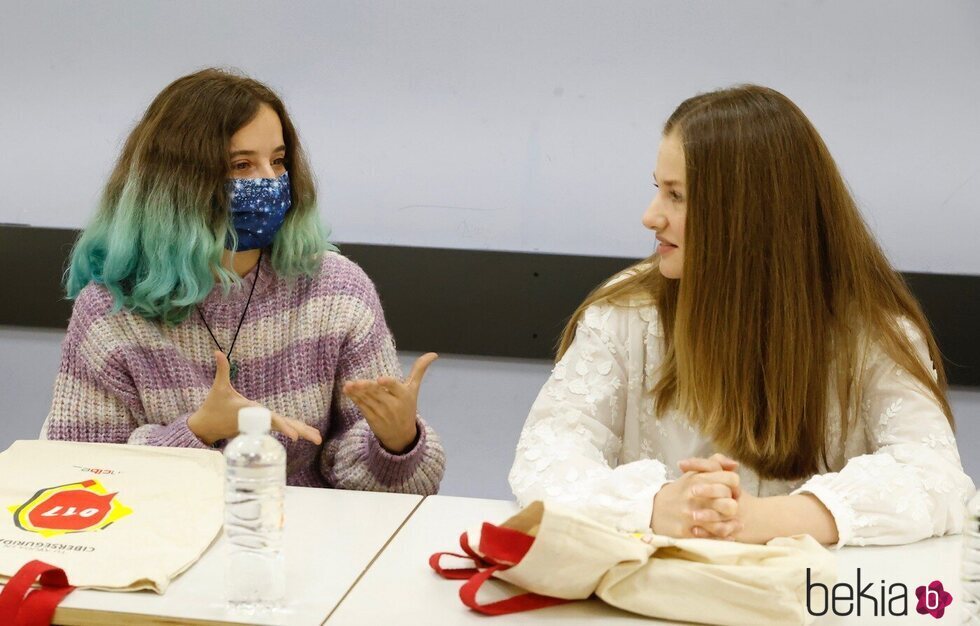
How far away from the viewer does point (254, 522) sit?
133 cm

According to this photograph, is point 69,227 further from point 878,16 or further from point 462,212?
point 878,16

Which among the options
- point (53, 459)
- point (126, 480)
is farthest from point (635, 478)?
point (53, 459)

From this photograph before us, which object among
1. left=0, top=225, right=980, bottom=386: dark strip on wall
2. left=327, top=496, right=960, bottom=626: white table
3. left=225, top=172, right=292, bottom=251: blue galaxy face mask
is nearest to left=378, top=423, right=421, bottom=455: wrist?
left=327, top=496, right=960, bottom=626: white table

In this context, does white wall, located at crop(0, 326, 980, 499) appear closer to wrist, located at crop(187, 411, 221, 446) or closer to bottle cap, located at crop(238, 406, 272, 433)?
wrist, located at crop(187, 411, 221, 446)

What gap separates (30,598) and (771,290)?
1.13 m

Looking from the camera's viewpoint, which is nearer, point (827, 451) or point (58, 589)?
point (58, 589)

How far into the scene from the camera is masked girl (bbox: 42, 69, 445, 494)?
6.40 feet

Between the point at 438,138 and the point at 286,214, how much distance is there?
33.9 inches

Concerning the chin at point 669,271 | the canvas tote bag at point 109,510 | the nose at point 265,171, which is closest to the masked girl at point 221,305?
the nose at point 265,171

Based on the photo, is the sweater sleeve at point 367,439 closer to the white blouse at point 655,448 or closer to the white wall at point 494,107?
the white blouse at point 655,448

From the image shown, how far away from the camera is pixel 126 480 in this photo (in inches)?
62.7

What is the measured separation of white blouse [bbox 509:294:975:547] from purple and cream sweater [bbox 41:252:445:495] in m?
0.33

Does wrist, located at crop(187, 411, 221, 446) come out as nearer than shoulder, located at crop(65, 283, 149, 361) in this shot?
Yes

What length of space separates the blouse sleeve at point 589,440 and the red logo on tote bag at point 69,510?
58cm
